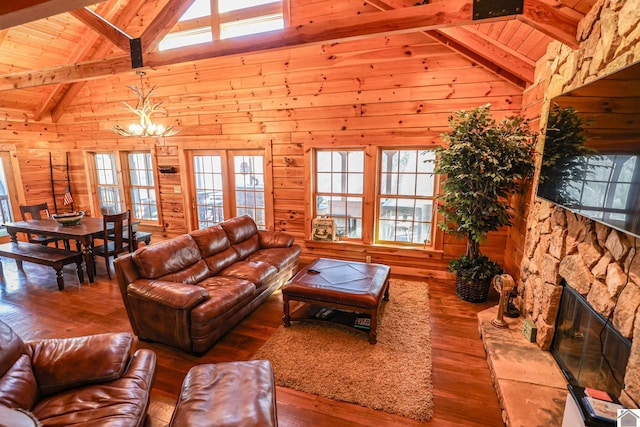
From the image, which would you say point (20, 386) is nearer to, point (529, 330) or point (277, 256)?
Result: point (277, 256)

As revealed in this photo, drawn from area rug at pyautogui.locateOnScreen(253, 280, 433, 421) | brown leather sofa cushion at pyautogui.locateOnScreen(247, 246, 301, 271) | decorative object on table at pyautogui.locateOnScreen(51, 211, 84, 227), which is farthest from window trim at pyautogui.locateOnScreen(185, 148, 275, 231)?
area rug at pyautogui.locateOnScreen(253, 280, 433, 421)

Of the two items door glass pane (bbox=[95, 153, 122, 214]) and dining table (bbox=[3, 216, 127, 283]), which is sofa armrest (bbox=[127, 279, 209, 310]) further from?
door glass pane (bbox=[95, 153, 122, 214])

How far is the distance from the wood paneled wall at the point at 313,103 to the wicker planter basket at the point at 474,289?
672 millimetres

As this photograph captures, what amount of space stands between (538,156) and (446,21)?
1.54 m

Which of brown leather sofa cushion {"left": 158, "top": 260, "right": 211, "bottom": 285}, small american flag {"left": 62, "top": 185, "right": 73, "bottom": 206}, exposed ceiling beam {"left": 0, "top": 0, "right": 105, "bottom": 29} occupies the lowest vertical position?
brown leather sofa cushion {"left": 158, "top": 260, "right": 211, "bottom": 285}

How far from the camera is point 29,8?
1.75m

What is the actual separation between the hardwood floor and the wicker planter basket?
0.31ft

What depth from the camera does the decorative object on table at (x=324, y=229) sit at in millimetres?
4816

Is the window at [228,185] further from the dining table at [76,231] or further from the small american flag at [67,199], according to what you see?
the small american flag at [67,199]

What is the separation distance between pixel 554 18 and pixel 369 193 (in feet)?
9.07

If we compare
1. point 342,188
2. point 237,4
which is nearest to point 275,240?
point 342,188

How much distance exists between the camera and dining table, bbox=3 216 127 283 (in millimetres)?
4139

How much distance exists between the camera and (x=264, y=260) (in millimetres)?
3885

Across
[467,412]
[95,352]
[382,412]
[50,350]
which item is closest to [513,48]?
[467,412]
